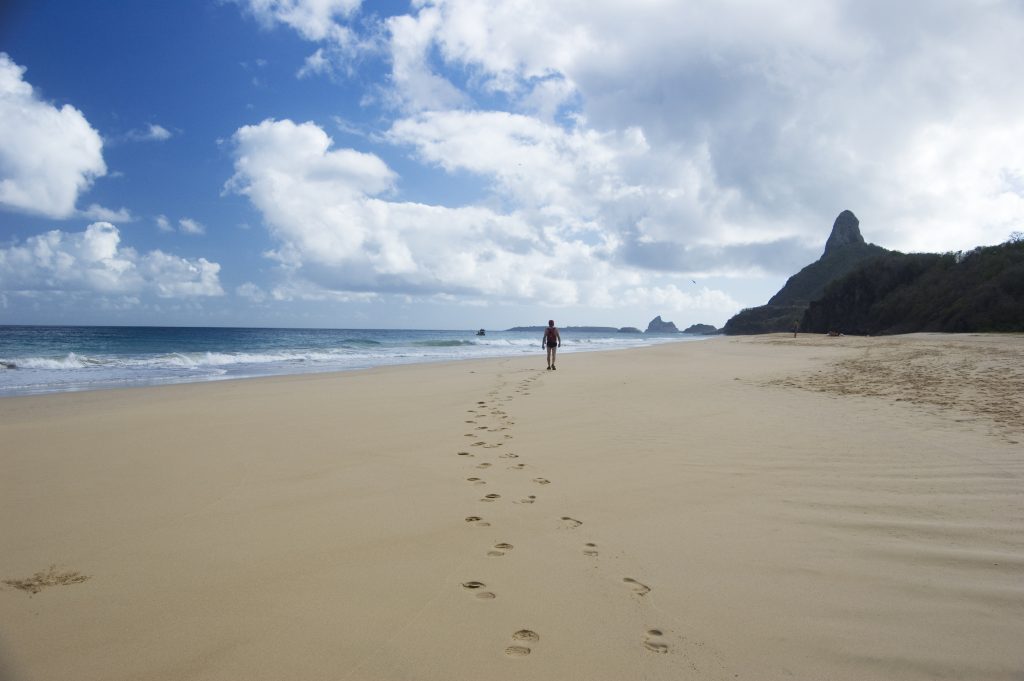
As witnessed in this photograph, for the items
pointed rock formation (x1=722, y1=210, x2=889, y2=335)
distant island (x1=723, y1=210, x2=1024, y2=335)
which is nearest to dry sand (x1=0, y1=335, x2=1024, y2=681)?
distant island (x1=723, y1=210, x2=1024, y2=335)

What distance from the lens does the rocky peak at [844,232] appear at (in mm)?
97519

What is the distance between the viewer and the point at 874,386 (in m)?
9.59

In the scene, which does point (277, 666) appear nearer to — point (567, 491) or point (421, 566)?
point (421, 566)

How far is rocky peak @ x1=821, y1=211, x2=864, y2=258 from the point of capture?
97519 millimetres

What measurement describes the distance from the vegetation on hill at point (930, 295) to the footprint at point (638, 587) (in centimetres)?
3874

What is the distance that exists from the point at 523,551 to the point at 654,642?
108cm

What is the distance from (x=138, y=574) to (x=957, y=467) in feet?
21.0

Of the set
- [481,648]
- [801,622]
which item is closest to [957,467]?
[801,622]

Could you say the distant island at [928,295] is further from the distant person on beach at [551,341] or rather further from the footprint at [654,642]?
the footprint at [654,642]

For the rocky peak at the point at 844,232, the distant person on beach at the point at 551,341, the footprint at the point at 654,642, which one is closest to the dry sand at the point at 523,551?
the footprint at the point at 654,642

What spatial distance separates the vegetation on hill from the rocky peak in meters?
49.0

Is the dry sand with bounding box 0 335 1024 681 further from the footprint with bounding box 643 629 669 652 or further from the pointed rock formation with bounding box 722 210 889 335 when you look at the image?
the pointed rock formation with bounding box 722 210 889 335

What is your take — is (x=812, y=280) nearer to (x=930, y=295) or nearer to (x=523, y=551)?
(x=930, y=295)

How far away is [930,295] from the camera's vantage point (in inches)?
1588
